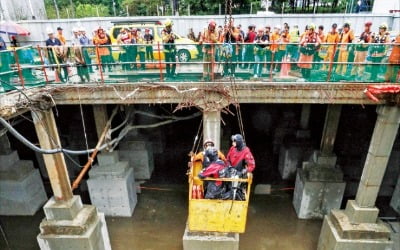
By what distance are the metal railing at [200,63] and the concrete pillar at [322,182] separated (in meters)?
3.15

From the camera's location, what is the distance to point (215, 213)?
24.0 feet

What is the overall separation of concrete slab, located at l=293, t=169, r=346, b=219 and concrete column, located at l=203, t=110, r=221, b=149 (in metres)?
4.91

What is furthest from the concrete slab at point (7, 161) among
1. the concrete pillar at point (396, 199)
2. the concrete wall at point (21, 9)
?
the concrete pillar at point (396, 199)

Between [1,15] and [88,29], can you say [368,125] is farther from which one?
[1,15]

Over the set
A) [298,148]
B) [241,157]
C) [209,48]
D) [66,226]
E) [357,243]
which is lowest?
[357,243]

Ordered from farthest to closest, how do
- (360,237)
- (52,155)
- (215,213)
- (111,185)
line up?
1. (111,185)
2. (360,237)
3. (52,155)
4. (215,213)

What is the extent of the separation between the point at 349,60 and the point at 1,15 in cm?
2180

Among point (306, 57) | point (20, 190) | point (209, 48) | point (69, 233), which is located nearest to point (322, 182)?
point (306, 57)

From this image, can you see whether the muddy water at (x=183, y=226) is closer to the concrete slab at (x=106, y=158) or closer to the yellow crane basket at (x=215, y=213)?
the concrete slab at (x=106, y=158)

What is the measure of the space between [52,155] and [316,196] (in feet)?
31.5

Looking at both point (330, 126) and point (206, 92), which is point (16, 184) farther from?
point (330, 126)

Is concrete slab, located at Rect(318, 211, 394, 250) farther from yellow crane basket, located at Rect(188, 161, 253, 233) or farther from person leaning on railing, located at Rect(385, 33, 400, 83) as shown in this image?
person leaning on railing, located at Rect(385, 33, 400, 83)

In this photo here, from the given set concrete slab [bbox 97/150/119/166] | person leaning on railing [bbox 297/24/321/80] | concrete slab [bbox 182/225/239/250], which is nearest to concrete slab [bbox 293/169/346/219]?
concrete slab [bbox 182/225/239/250]

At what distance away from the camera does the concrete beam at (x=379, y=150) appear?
8.09m
